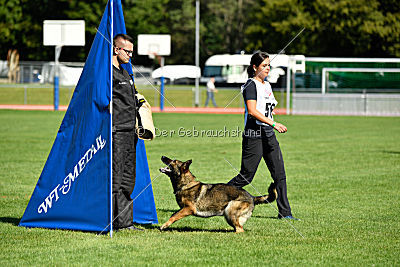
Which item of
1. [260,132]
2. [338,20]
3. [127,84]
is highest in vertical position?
[338,20]

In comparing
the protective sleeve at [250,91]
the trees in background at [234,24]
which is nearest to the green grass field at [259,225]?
the protective sleeve at [250,91]

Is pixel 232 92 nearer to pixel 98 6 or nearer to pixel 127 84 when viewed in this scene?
pixel 98 6

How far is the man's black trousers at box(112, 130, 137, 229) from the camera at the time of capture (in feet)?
21.0

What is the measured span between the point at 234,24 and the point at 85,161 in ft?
205

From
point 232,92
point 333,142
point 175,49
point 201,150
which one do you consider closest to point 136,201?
point 201,150

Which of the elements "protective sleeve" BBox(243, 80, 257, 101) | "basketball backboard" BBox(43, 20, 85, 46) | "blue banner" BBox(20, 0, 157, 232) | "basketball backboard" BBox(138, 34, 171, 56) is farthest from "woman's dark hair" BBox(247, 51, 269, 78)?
"basketball backboard" BBox(138, 34, 171, 56)

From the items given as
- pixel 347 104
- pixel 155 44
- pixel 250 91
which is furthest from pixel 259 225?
pixel 155 44

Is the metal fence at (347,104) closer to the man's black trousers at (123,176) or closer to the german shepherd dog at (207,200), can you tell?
the german shepherd dog at (207,200)

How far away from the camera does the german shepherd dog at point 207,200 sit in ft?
21.2

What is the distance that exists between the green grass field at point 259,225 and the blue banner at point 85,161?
0.18m

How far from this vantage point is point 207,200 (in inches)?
257

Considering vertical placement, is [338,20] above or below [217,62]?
above

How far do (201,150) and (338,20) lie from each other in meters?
40.1

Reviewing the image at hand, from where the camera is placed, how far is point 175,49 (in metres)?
64.1
